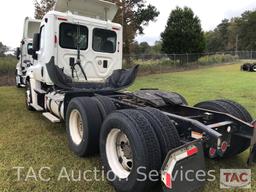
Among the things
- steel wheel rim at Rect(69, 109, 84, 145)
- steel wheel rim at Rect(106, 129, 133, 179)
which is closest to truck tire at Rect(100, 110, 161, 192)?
steel wheel rim at Rect(106, 129, 133, 179)

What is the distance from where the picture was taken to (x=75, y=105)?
4.25 meters

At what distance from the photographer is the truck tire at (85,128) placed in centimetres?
389

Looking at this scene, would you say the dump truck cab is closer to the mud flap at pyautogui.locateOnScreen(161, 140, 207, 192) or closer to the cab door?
the cab door

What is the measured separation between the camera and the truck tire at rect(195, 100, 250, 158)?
3508 mm

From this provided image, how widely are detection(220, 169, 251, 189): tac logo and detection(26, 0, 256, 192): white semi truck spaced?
0.26 m

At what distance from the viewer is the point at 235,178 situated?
3.51m

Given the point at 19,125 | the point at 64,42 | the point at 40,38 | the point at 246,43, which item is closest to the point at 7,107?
the point at 19,125

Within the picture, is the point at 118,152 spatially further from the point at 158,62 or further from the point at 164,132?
the point at 158,62

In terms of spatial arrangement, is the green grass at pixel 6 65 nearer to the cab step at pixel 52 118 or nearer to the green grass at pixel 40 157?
the green grass at pixel 40 157

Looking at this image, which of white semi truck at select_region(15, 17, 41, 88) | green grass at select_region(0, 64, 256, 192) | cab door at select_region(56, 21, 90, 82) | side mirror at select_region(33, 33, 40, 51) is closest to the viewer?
green grass at select_region(0, 64, 256, 192)

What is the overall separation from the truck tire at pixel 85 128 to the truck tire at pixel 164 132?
111 cm

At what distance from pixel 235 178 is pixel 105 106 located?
214 centimetres

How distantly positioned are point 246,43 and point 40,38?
9393cm

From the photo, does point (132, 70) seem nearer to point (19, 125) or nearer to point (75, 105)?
point (75, 105)
